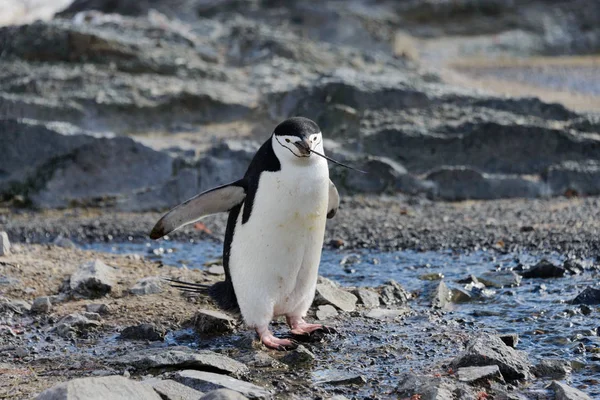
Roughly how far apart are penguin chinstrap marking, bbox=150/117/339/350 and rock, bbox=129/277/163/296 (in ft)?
2.36

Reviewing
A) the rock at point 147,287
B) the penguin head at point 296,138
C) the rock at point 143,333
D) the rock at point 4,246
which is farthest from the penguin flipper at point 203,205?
the rock at point 4,246

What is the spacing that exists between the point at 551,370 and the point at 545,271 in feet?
6.38

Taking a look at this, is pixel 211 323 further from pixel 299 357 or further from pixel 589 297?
pixel 589 297

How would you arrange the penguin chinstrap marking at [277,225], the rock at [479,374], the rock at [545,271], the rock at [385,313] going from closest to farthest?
1. the rock at [479,374]
2. the penguin chinstrap marking at [277,225]
3. the rock at [385,313]
4. the rock at [545,271]

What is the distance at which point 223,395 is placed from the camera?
11.9 ft

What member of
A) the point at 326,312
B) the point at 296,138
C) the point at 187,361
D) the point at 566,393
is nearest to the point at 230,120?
the point at 326,312

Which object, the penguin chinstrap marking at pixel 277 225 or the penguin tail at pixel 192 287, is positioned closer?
the penguin chinstrap marking at pixel 277 225

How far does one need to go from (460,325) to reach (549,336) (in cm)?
52

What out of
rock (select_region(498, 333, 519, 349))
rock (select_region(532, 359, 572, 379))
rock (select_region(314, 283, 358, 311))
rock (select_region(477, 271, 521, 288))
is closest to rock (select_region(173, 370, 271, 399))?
rock (select_region(532, 359, 572, 379))

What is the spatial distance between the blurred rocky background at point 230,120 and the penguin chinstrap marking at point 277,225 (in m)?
4.58

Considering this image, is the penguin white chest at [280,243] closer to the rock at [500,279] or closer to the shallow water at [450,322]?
the shallow water at [450,322]

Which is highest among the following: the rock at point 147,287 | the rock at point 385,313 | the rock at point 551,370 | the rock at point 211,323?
the rock at point 551,370

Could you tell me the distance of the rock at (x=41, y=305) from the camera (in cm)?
553

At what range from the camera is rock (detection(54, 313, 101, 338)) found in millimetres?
5109
